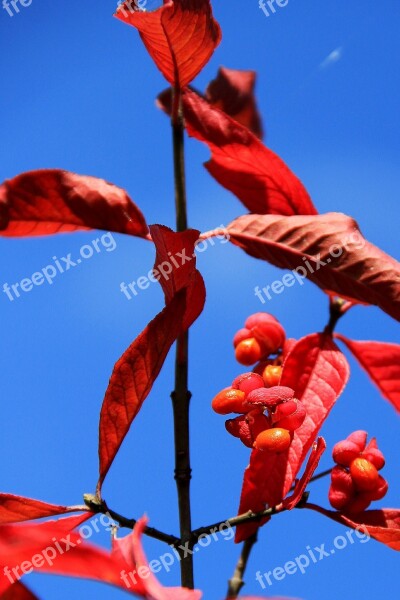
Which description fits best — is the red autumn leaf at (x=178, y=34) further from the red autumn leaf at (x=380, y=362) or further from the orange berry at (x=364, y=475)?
the orange berry at (x=364, y=475)

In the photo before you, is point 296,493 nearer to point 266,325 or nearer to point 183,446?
point 183,446

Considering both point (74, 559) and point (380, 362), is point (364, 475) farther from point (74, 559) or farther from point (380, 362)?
point (74, 559)

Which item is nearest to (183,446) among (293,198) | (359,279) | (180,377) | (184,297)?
(180,377)

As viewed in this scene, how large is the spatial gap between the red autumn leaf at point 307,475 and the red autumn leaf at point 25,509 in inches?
11.0

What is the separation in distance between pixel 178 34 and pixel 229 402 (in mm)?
587

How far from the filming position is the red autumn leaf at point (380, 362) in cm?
125

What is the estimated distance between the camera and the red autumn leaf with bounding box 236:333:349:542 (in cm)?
102

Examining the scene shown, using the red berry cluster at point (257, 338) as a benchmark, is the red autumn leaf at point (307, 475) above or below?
below

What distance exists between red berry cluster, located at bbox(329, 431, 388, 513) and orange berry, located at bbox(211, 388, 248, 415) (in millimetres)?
200

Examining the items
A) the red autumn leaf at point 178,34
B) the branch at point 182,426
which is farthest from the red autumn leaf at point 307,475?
the red autumn leaf at point 178,34

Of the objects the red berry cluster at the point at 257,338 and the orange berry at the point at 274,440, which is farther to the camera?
the red berry cluster at the point at 257,338

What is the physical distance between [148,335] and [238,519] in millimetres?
286

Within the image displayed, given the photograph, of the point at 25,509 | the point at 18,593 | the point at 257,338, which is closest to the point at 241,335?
the point at 257,338

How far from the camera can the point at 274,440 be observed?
0.95 meters
